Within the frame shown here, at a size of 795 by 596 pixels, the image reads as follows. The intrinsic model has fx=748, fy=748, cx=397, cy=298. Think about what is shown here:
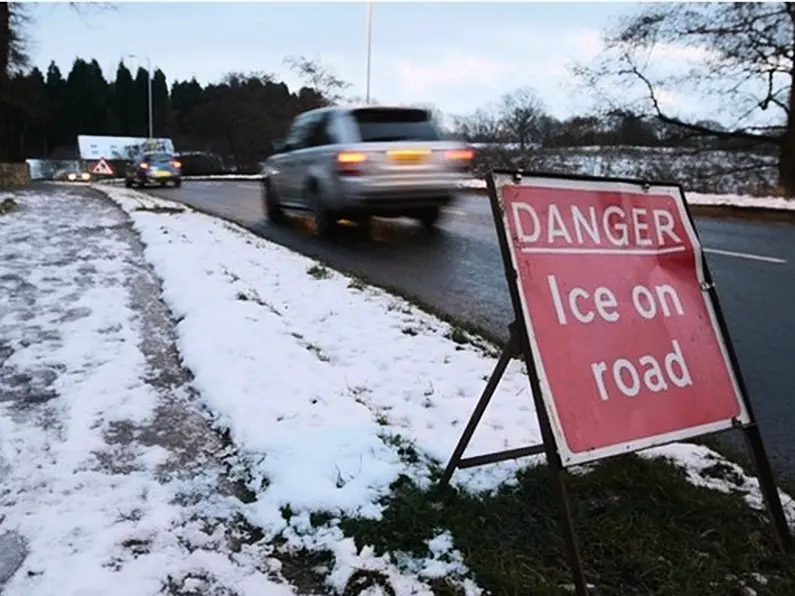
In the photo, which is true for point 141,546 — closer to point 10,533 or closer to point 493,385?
point 10,533

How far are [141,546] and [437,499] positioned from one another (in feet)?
3.61

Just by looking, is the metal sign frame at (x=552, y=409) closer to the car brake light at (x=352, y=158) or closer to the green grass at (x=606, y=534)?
the green grass at (x=606, y=534)

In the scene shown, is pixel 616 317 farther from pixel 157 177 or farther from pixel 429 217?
pixel 157 177

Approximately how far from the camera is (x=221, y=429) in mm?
3674

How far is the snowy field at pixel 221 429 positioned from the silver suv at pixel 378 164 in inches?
147

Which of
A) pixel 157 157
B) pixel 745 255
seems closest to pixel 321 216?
pixel 745 255

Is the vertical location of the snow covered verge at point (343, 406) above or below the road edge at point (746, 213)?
below

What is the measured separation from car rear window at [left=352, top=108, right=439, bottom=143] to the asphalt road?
1.44 m

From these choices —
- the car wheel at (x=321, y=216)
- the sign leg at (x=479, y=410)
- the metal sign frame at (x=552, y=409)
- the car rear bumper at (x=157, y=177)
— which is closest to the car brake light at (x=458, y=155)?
the car wheel at (x=321, y=216)

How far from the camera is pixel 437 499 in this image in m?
2.93

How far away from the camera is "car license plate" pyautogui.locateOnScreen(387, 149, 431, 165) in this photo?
33.6ft

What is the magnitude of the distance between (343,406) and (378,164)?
22.2ft

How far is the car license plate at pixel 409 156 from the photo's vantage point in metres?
10.2

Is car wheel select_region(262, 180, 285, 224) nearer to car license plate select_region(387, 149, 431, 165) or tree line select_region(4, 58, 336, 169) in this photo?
car license plate select_region(387, 149, 431, 165)
